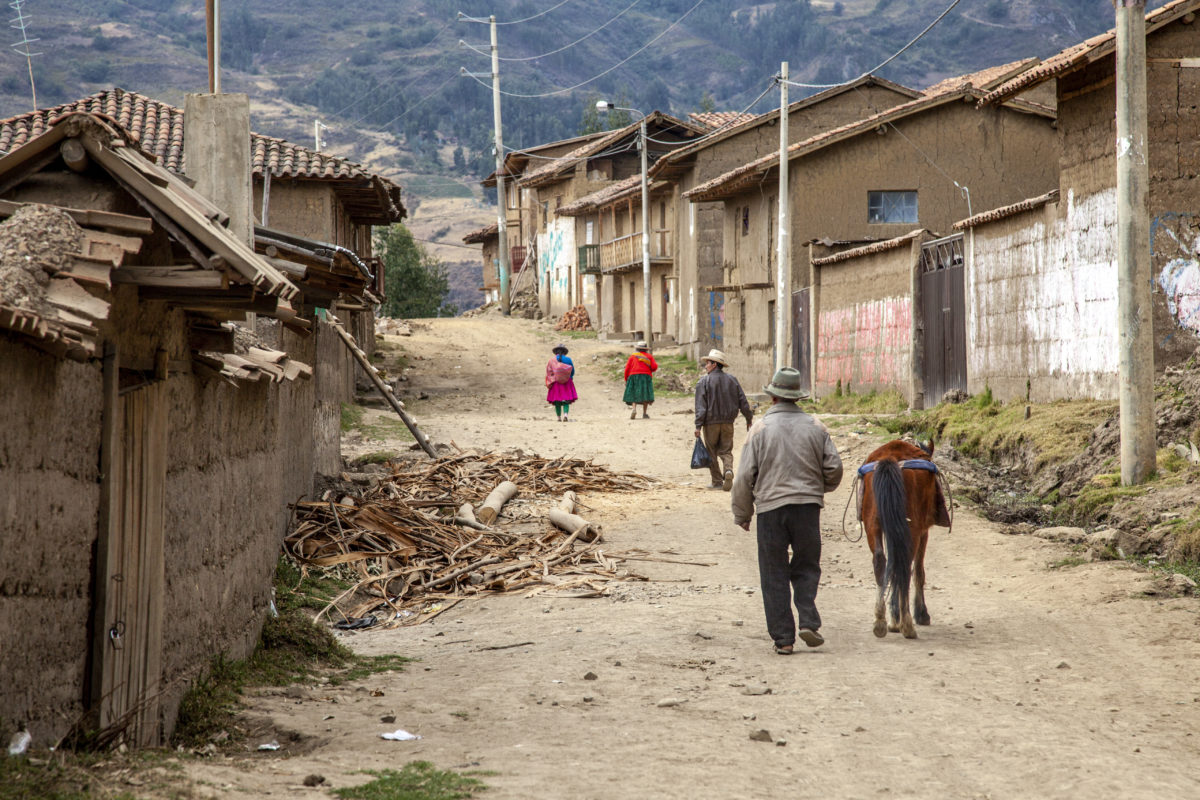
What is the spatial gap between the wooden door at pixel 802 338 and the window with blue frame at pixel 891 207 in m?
2.99

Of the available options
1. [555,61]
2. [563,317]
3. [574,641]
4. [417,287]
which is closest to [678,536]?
[574,641]

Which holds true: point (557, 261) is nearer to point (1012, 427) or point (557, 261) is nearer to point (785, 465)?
point (1012, 427)

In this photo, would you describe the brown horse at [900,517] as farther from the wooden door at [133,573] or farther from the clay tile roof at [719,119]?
the clay tile roof at [719,119]

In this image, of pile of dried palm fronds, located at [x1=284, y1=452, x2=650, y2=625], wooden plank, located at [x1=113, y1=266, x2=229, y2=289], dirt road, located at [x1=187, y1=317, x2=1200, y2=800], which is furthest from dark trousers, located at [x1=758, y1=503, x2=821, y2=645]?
wooden plank, located at [x1=113, y1=266, x2=229, y2=289]

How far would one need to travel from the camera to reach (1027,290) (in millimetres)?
17672

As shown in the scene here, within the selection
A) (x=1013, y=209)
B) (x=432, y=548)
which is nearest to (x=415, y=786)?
(x=432, y=548)

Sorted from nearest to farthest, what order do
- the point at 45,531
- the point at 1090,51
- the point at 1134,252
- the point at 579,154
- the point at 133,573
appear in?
the point at 45,531 < the point at 133,573 < the point at 1134,252 < the point at 1090,51 < the point at 579,154

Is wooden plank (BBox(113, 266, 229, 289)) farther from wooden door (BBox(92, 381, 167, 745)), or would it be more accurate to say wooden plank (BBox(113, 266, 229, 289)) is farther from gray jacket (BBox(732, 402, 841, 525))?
gray jacket (BBox(732, 402, 841, 525))

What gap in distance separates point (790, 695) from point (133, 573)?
3.45 metres

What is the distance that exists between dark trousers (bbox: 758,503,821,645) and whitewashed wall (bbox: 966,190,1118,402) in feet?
28.0

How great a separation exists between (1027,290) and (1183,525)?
7437 mm

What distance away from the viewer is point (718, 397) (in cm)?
1525

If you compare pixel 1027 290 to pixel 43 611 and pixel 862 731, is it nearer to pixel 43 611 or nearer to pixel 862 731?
pixel 862 731

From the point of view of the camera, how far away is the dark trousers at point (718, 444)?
15.6 metres
